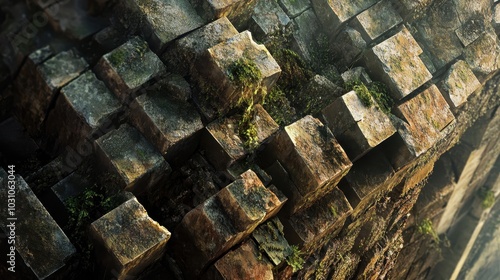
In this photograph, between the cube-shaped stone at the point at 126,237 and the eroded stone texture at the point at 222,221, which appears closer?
the cube-shaped stone at the point at 126,237

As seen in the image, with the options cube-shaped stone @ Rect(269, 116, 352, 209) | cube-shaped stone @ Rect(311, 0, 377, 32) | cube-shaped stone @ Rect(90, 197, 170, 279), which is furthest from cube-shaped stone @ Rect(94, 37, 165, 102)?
cube-shaped stone @ Rect(311, 0, 377, 32)

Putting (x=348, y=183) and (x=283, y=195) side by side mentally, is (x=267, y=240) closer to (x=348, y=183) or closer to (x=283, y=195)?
(x=283, y=195)

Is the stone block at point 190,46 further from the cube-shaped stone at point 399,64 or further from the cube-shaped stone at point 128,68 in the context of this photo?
the cube-shaped stone at point 399,64

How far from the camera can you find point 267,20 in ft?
14.6

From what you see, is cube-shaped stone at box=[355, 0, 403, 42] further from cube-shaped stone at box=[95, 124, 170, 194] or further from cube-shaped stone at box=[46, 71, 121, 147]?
cube-shaped stone at box=[46, 71, 121, 147]

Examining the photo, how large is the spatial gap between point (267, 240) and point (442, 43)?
9.22ft

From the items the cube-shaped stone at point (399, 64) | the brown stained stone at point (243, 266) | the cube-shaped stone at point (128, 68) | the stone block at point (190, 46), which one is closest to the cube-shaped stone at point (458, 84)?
the cube-shaped stone at point (399, 64)

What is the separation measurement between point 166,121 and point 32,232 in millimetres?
1068

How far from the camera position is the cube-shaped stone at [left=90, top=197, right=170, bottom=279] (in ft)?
10.8

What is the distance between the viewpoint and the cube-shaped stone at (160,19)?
3779mm

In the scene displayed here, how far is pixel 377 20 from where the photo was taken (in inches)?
193

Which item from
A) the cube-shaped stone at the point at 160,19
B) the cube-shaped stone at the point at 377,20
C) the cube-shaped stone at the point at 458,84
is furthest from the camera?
the cube-shaped stone at the point at 458,84

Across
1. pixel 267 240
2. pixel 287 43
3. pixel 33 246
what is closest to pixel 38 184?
pixel 33 246

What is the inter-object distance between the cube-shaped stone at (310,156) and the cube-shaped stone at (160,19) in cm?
102
